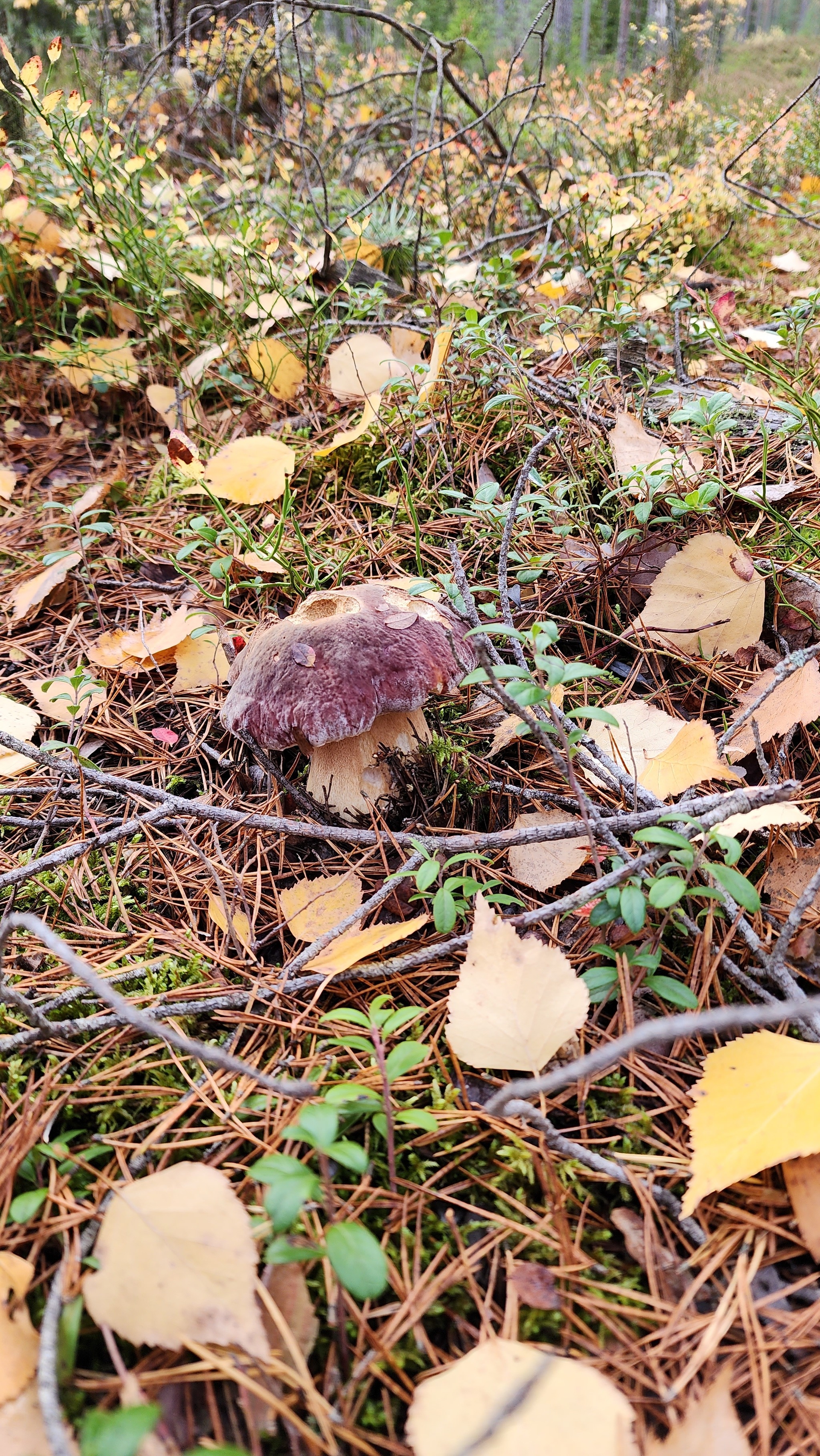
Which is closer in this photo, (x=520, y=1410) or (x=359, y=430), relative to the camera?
(x=520, y=1410)

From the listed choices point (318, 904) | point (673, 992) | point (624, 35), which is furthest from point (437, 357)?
point (624, 35)

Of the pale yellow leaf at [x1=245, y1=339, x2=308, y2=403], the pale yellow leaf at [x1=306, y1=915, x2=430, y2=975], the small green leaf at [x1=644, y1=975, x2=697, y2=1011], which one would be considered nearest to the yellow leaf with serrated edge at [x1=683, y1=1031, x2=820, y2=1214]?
the small green leaf at [x1=644, y1=975, x2=697, y2=1011]

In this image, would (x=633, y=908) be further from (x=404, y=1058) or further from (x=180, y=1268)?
(x=180, y=1268)

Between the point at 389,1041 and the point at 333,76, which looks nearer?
the point at 389,1041

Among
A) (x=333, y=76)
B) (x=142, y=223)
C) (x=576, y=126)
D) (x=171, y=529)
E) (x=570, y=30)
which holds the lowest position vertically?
(x=171, y=529)

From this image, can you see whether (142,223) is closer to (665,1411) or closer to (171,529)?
(171,529)

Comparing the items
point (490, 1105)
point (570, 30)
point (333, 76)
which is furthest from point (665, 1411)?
point (570, 30)

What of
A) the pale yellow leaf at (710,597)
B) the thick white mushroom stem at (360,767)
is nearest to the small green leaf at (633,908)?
the thick white mushroom stem at (360,767)
